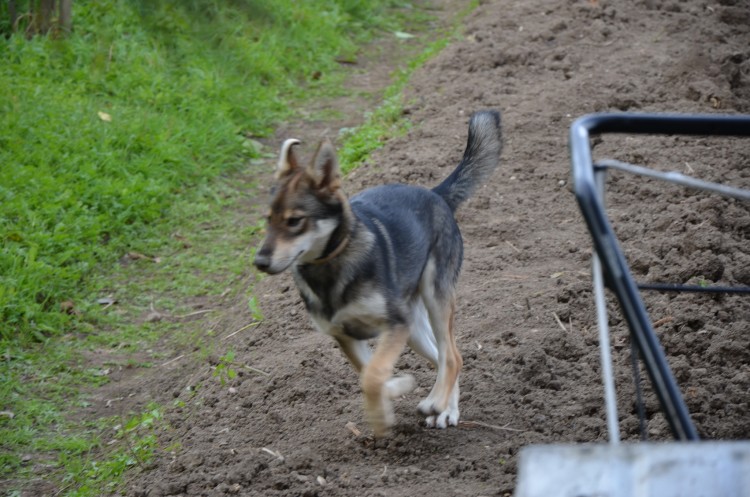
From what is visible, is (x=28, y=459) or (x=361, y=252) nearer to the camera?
(x=361, y=252)

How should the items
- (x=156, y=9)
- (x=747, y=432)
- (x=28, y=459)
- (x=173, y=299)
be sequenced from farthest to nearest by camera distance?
(x=173, y=299) → (x=28, y=459) → (x=747, y=432) → (x=156, y=9)

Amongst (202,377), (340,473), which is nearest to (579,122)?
(340,473)

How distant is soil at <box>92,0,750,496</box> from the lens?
450cm

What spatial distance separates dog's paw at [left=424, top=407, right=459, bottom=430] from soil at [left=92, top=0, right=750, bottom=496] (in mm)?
49

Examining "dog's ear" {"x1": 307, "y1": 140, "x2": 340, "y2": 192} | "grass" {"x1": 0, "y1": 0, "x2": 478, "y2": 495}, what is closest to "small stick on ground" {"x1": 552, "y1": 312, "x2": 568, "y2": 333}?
"dog's ear" {"x1": 307, "y1": 140, "x2": 340, "y2": 192}

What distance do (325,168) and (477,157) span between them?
1138 millimetres

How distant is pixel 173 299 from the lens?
7410 mm

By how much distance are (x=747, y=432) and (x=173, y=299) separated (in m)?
4.62

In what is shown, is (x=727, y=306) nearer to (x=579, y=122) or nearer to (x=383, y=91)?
(x=579, y=122)

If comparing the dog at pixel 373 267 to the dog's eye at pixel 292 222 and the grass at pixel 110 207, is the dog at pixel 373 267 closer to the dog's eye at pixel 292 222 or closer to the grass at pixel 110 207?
the dog's eye at pixel 292 222

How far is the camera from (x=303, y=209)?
4426 millimetres

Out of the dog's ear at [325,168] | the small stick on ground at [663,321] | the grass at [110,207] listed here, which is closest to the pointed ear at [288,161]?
the dog's ear at [325,168]

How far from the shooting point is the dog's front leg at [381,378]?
428cm

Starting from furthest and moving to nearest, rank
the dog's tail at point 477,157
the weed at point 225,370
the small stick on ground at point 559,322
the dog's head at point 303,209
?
the weed at point 225,370 < the small stick on ground at point 559,322 < the dog's tail at point 477,157 < the dog's head at point 303,209
